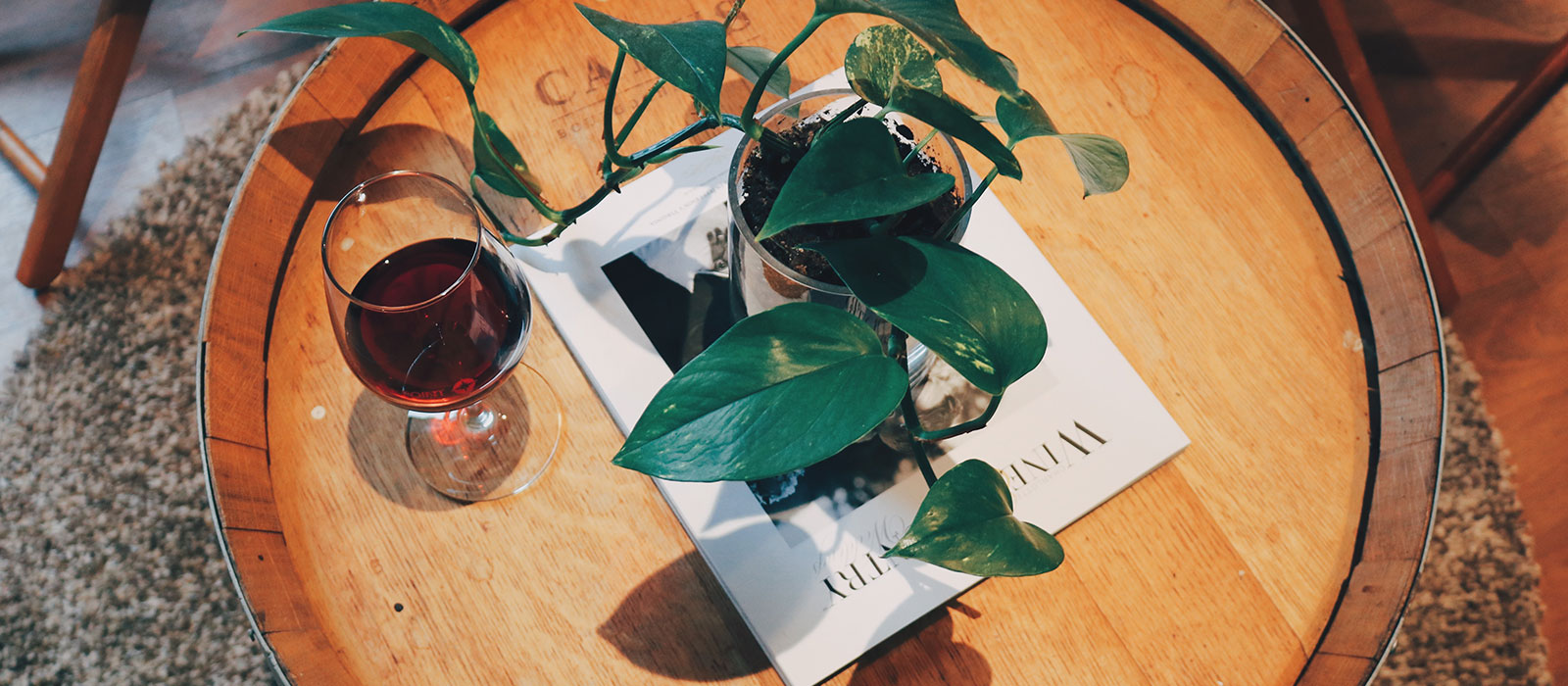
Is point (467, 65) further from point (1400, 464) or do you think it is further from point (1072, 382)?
point (1400, 464)

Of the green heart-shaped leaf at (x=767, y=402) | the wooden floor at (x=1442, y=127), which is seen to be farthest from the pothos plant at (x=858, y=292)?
the wooden floor at (x=1442, y=127)

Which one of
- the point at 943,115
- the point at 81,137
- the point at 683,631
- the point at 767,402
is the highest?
the point at 943,115

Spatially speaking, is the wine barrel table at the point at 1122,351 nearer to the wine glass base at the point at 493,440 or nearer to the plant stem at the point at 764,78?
the wine glass base at the point at 493,440

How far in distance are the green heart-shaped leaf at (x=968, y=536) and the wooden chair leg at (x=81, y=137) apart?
1043mm

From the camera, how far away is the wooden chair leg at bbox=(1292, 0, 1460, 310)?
3.22ft

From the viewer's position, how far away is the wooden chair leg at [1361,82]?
0.98 metres

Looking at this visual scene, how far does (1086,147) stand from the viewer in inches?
16.8

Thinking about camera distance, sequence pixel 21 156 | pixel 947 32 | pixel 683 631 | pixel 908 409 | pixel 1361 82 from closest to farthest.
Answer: pixel 947 32, pixel 908 409, pixel 683 631, pixel 1361 82, pixel 21 156

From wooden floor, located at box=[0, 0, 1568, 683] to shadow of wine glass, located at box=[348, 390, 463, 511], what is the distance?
82 cm

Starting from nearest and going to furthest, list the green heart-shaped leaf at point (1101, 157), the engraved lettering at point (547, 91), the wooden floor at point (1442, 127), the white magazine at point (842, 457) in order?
the green heart-shaped leaf at point (1101, 157)
the white magazine at point (842, 457)
the engraved lettering at point (547, 91)
the wooden floor at point (1442, 127)

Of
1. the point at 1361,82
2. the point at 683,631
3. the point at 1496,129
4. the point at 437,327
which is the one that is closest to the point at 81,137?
the point at 437,327

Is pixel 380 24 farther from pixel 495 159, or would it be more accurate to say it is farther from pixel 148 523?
pixel 148 523

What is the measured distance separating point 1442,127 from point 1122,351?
3.03ft

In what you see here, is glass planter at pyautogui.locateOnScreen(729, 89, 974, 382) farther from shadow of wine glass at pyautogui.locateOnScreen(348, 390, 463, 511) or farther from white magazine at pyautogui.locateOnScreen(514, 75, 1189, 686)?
shadow of wine glass at pyautogui.locateOnScreen(348, 390, 463, 511)
